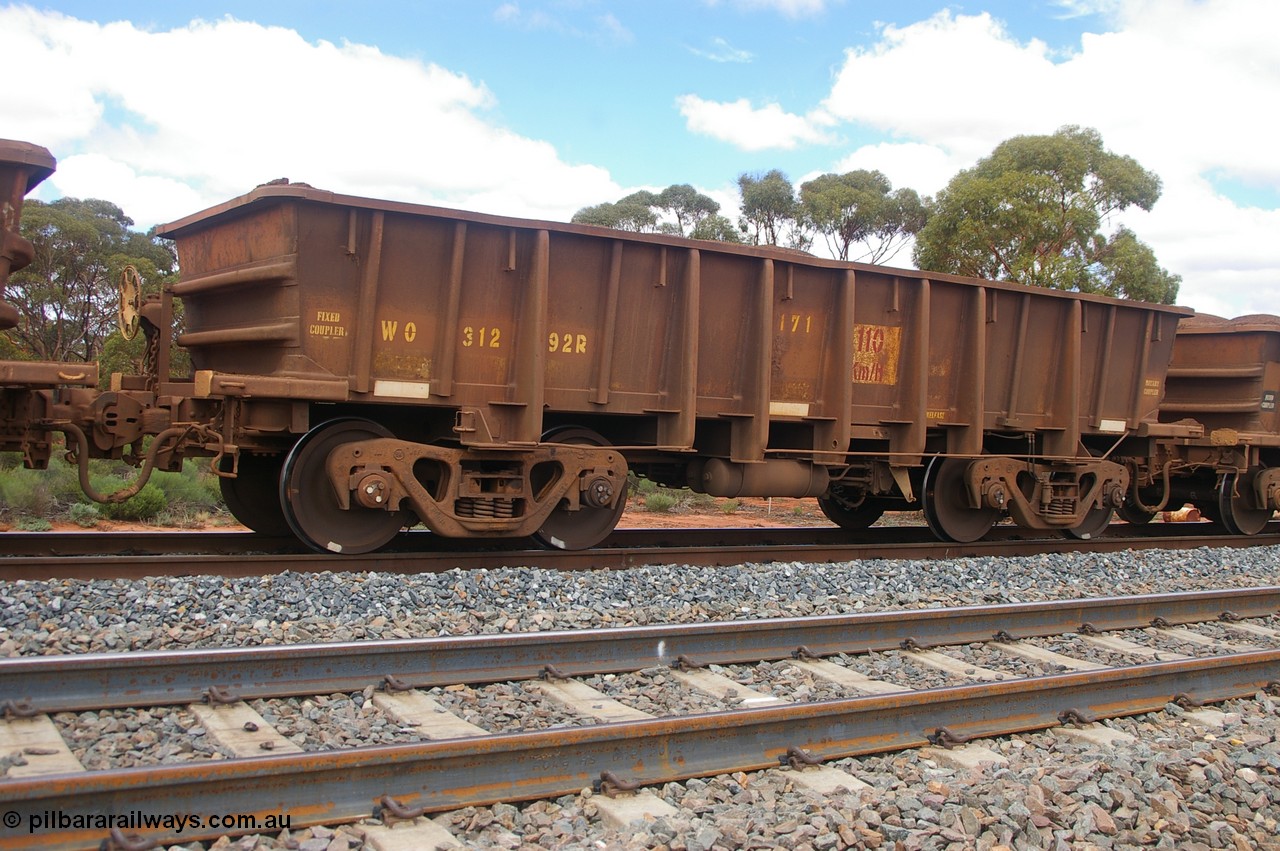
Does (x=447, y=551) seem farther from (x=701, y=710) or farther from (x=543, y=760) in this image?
(x=543, y=760)

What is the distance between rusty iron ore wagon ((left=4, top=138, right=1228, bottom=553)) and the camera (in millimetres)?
7625

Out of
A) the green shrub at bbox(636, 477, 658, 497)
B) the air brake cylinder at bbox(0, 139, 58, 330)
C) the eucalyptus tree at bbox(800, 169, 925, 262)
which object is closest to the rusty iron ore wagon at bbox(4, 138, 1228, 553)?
the air brake cylinder at bbox(0, 139, 58, 330)

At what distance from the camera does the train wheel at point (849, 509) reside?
12.4m

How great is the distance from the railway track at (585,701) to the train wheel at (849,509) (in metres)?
5.27

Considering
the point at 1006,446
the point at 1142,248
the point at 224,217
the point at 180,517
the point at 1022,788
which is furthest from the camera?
the point at 1142,248

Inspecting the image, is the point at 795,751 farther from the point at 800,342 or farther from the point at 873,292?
the point at 873,292

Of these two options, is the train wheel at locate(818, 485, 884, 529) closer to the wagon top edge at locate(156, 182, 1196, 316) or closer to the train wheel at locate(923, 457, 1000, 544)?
the train wheel at locate(923, 457, 1000, 544)

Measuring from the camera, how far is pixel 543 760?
13.0 ft

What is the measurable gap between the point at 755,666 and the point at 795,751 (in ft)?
4.90

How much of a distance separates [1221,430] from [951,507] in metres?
4.29

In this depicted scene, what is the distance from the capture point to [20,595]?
19.5 feet

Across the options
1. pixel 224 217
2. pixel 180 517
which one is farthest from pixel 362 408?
pixel 180 517

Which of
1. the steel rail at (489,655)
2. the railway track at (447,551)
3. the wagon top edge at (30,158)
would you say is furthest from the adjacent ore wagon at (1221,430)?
the wagon top edge at (30,158)

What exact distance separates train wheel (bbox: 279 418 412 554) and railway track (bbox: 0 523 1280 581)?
0.22 meters
